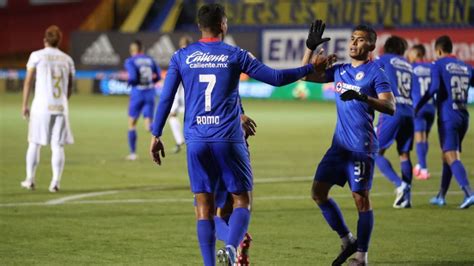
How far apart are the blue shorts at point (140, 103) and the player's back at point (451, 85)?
28.5 ft

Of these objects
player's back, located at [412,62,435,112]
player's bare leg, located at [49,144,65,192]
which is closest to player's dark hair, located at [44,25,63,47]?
player's bare leg, located at [49,144,65,192]

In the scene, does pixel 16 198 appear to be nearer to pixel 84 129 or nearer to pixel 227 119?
pixel 227 119

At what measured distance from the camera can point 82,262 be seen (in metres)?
9.52

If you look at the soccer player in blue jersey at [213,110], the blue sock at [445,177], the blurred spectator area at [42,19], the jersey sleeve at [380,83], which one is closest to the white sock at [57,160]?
the blue sock at [445,177]

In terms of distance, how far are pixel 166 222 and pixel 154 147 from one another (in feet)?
12.1

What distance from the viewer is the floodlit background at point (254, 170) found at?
10.3 m

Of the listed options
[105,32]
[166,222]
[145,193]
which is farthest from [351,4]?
[166,222]

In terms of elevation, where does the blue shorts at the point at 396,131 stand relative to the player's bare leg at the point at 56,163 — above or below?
above

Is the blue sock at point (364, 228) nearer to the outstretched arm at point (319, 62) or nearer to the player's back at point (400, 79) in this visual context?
the outstretched arm at point (319, 62)

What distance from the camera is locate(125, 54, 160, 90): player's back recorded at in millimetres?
20500

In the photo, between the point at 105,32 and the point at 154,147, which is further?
the point at 105,32

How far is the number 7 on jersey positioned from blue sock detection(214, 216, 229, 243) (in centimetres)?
123

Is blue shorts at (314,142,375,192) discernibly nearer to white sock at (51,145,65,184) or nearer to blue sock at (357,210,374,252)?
blue sock at (357,210,374,252)

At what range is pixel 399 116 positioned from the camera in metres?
13.7
